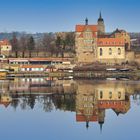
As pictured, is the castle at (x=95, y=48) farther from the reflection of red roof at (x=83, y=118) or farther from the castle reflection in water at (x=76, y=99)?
the reflection of red roof at (x=83, y=118)

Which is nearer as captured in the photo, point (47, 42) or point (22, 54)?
point (22, 54)

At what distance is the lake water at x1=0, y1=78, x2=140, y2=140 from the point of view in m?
14.1

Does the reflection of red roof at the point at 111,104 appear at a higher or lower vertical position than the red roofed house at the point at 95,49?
lower

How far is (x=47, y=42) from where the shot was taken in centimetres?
5994

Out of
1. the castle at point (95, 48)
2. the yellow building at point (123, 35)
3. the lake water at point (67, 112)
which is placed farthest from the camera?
the yellow building at point (123, 35)

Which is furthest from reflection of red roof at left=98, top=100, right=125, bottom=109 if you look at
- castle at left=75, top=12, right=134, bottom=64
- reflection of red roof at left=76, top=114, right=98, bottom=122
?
castle at left=75, top=12, right=134, bottom=64

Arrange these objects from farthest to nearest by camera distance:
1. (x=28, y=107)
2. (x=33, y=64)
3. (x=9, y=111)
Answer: (x=33, y=64) → (x=28, y=107) → (x=9, y=111)

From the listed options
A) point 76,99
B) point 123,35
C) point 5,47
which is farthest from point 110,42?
point 76,99

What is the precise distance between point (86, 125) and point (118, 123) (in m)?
1.07

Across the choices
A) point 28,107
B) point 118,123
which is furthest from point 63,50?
point 118,123

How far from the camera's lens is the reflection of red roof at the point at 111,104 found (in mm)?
20750

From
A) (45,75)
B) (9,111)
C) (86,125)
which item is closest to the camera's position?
(86,125)

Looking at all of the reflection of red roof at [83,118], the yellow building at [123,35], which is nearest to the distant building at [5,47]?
the yellow building at [123,35]

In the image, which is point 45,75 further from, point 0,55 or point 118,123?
point 118,123
